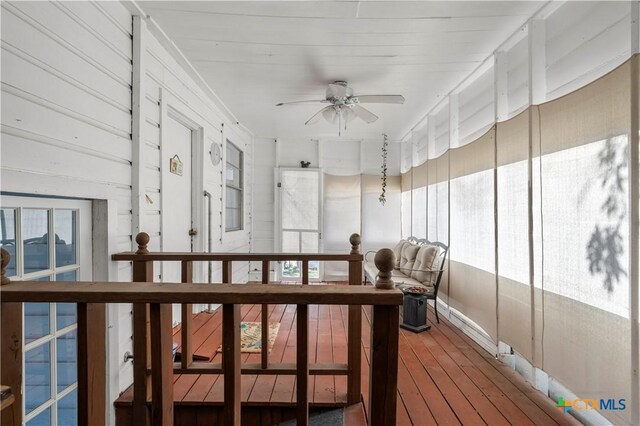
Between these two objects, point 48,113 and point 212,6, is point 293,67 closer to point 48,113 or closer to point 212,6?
point 212,6

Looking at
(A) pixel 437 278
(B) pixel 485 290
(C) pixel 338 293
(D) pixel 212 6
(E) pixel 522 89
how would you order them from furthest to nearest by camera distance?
(A) pixel 437 278, (B) pixel 485 290, (E) pixel 522 89, (D) pixel 212 6, (C) pixel 338 293

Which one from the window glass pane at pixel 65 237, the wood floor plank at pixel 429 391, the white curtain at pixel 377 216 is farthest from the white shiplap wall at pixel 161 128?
the white curtain at pixel 377 216


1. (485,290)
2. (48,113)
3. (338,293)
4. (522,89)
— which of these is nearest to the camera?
(338,293)

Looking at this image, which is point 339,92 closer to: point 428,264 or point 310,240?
point 428,264

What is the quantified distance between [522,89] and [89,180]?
3002 mm

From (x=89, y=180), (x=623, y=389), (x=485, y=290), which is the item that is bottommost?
(x=623, y=389)

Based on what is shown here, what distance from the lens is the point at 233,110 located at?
13.2 ft

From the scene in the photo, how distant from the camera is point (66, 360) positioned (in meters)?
1.62

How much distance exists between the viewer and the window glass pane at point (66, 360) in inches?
62.4

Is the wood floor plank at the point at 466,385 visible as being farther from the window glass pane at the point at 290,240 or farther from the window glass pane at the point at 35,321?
the window glass pane at the point at 290,240

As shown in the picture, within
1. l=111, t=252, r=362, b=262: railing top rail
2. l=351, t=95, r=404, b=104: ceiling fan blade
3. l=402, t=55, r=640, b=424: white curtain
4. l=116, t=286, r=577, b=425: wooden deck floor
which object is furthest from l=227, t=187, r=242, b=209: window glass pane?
l=402, t=55, r=640, b=424: white curtain

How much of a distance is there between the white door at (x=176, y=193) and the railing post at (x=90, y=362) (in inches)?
64.1

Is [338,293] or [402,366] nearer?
[338,293]

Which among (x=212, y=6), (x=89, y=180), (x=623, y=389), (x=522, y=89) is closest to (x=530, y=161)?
(x=522, y=89)
